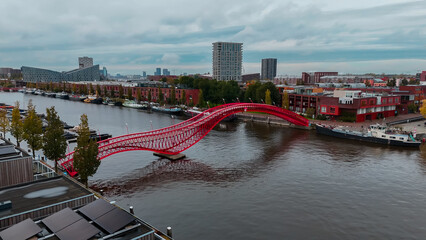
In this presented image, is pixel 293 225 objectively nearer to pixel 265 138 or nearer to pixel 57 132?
pixel 57 132

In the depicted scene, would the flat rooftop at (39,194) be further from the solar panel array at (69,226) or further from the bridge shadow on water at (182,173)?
the bridge shadow on water at (182,173)

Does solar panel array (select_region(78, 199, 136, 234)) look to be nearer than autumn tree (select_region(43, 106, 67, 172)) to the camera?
Yes

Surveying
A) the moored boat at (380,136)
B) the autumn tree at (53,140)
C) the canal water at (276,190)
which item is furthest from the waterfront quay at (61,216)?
the moored boat at (380,136)

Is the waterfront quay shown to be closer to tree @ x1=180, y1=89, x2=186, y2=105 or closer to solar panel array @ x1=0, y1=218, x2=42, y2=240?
solar panel array @ x1=0, y1=218, x2=42, y2=240

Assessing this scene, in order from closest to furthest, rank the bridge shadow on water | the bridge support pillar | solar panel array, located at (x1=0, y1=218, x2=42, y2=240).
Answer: solar panel array, located at (x1=0, y1=218, x2=42, y2=240), the bridge shadow on water, the bridge support pillar

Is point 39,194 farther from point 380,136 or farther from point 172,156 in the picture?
point 380,136

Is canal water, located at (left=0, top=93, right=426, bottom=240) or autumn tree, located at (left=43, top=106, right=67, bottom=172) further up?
autumn tree, located at (left=43, top=106, right=67, bottom=172)

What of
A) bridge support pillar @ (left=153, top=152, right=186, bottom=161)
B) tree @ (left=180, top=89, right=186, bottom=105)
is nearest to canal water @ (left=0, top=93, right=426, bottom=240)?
bridge support pillar @ (left=153, top=152, right=186, bottom=161)
